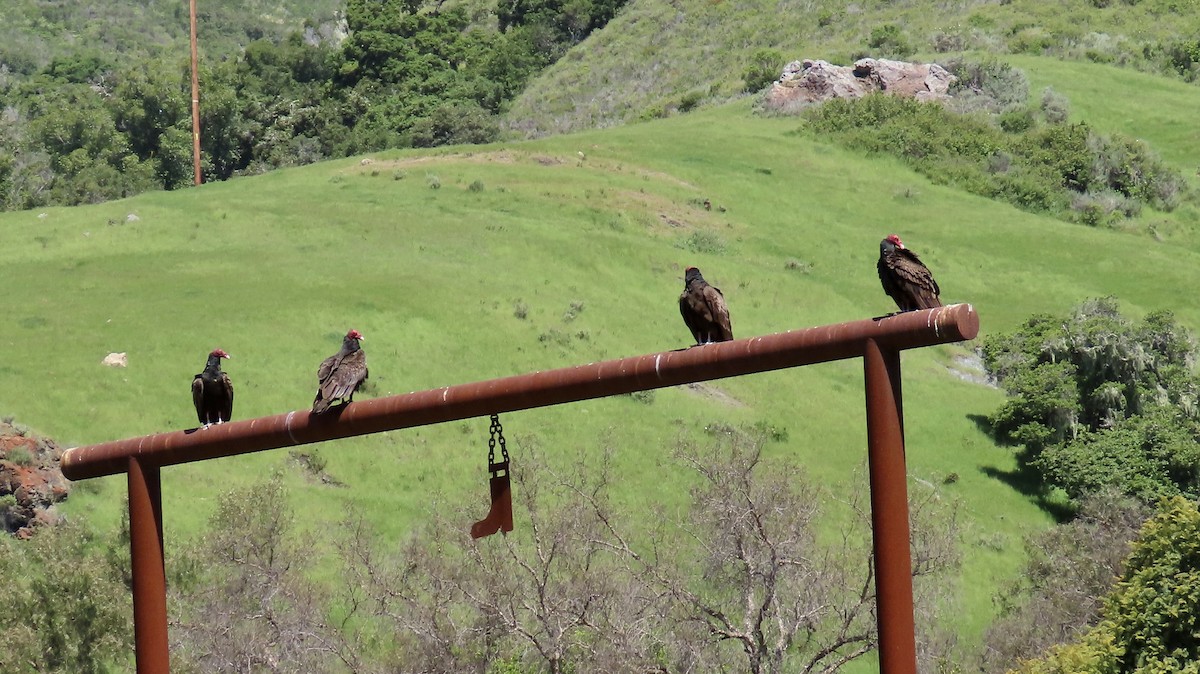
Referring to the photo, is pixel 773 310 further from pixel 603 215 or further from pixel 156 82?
pixel 156 82

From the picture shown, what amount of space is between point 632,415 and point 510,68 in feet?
224

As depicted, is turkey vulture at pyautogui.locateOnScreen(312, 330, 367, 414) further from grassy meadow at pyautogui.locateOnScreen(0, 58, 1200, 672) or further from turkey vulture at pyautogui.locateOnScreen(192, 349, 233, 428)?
grassy meadow at pyautogui.locateOnScreen(0, 58, 1200, 672)

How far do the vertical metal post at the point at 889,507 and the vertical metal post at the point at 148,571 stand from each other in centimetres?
481

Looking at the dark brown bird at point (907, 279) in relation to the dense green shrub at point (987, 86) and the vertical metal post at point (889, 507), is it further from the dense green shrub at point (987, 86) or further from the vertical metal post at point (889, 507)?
the dense green shrub at point (987, 86)

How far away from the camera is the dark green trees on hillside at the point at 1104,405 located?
4562 centimetres

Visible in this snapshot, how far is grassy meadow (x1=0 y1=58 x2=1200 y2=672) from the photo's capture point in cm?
4188

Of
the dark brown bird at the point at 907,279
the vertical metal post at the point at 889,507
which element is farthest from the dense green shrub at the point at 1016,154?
the vertical metal post at the point at 889,507

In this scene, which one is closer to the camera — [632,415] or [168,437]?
[168,437]

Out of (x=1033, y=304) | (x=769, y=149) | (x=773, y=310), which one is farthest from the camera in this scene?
(x=769, y=149)

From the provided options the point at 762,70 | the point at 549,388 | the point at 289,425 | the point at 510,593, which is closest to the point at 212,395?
the point at 289,425

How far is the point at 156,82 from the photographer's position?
98688 millimetres

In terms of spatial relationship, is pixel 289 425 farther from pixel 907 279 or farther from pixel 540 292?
pixel 540 292

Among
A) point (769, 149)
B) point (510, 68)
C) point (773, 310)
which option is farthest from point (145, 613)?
point (510, 68)

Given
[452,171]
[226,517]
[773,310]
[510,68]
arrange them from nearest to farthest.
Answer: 1. [226,517]
2. [773,310]
3. [452,171]
4. [510,68]
